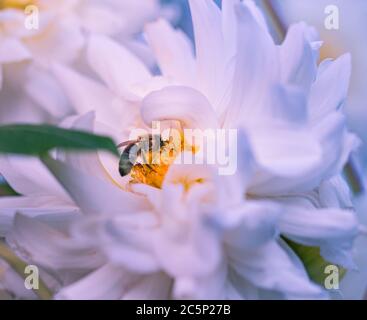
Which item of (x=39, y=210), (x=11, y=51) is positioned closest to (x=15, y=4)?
(x=11, y=51)

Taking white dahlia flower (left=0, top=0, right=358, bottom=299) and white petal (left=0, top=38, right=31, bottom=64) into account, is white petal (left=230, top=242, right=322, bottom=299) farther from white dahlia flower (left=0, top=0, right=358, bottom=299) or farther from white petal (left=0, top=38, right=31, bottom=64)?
white petal (left=0, top=38, right=31, bottom=64)

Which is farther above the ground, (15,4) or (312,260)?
(15,4)

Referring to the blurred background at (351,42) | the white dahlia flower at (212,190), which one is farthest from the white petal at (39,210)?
the blurred background at (351,42)

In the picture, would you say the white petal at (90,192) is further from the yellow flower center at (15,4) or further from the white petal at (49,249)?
the yellow flower center at (15,4)

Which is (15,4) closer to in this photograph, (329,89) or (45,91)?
(45,91)

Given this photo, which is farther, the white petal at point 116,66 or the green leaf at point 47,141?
the white petal at point 116,66

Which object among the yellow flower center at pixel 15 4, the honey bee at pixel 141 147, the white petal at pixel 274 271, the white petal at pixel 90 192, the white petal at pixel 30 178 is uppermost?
the yellow flower center at pixel 15 4

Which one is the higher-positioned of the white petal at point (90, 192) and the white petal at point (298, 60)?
the white petal at point (298, 60)
